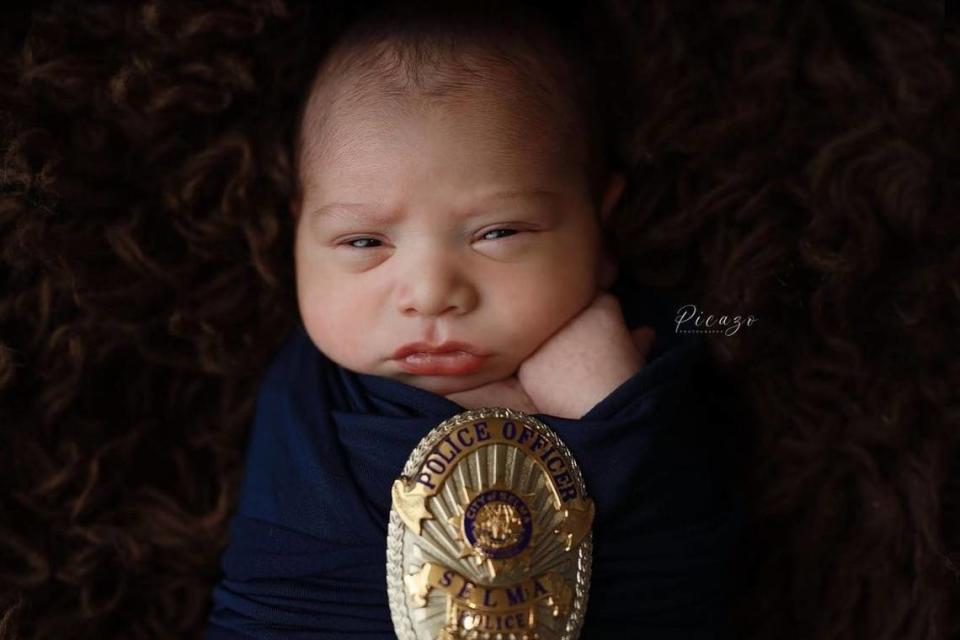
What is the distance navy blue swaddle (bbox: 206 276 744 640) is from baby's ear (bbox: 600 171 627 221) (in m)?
0.20

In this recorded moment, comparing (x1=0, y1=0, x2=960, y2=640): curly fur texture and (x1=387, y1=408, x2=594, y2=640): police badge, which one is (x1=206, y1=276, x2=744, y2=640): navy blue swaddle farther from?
(x1=0, y1=0, x2=960, y2=640): curly fur texture

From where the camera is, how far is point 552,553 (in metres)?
1.10

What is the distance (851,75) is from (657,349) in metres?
0.39

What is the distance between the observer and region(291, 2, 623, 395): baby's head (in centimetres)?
114

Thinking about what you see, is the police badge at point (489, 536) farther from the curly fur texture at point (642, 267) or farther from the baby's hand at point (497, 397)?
the curly fur texture at point (642, 267)

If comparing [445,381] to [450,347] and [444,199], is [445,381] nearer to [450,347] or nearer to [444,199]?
[450,347]

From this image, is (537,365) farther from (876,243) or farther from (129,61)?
(129,61)

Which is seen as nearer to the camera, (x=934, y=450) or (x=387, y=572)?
(x=387, y=572)

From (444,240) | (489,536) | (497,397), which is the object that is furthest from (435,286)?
(489,536)

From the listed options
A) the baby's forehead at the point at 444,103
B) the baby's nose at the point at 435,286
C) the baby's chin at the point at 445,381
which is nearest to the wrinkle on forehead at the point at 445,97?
the baby's forehead at the point at 444,103

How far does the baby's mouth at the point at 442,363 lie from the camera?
1168 mm

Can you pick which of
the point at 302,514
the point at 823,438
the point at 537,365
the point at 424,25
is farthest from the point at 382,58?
the point at 823,438

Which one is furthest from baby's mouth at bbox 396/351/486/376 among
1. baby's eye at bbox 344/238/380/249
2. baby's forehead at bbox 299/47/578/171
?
baby's forehead at bbox 299/47/578/171

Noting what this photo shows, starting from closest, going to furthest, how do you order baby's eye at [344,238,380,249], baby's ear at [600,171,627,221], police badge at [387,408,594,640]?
police badge at [387,408,594,640] → baby's eye at [344,238,380,249] → baby's ear at [600,171,627,221]
